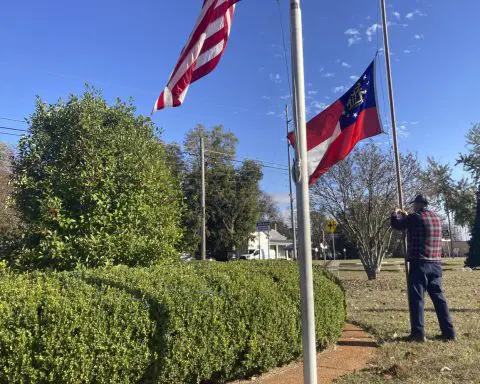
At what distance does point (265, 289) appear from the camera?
18.1 ft

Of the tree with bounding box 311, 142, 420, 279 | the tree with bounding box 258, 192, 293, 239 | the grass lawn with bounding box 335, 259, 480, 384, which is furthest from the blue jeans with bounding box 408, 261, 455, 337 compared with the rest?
the tree with bounding box 258, 192, 293, 239

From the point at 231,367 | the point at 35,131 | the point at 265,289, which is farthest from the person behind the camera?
the point at 35,131

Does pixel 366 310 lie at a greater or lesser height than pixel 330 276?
lesser

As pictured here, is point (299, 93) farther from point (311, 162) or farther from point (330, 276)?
point (330, 276)

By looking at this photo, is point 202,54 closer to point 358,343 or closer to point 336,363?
point 336,363

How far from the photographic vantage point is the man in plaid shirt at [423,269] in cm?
679

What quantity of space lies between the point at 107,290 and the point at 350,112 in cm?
389

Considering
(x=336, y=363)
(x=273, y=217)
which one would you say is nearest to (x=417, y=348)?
(x=336, y=363)

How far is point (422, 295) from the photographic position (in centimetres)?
679

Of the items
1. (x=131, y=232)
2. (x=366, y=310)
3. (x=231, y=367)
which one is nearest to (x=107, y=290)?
(x=231, y=367)

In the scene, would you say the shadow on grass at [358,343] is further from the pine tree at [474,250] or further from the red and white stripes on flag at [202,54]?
the pine tree at [474,250]

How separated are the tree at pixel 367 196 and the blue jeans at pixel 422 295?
12.7 metres

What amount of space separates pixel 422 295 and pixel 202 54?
4653 millimetres

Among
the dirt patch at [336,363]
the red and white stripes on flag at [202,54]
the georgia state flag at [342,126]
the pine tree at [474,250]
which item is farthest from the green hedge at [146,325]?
the pine tree at [474,250]
